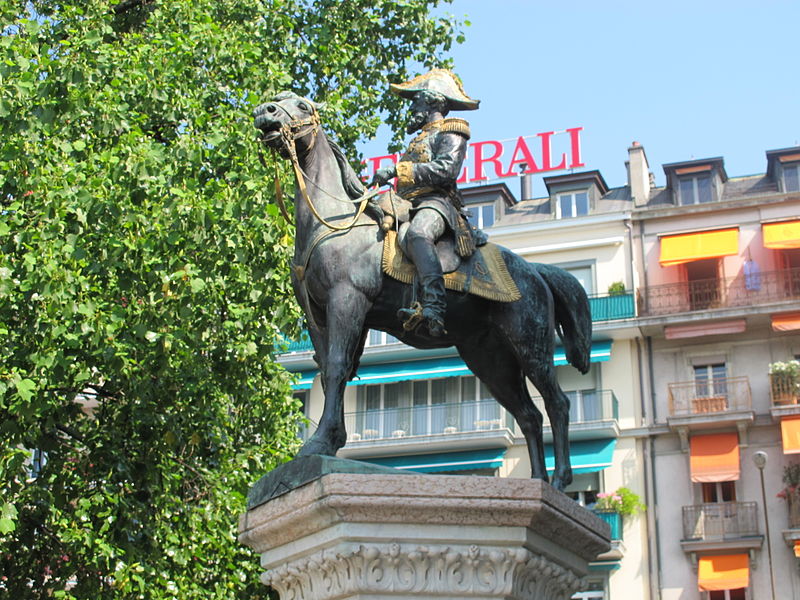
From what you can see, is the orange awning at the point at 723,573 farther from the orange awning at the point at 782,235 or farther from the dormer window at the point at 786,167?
the dormer window at the point at 786,167

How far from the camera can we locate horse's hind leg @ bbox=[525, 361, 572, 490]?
27.7 feet

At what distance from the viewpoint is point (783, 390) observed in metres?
33.0

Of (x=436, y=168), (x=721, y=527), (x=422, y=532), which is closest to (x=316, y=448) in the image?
(x=422, y=532)

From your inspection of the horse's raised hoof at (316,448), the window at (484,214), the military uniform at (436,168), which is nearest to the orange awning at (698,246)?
the window at (484,214)

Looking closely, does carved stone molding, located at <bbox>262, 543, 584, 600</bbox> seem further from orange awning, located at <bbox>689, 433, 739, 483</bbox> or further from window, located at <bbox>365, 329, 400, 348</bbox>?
window, located at <bbox>365, 329, 400, 348</bbox>

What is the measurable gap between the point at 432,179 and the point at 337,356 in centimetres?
149

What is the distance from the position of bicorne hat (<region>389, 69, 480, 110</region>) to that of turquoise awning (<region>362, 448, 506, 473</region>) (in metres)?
26.4

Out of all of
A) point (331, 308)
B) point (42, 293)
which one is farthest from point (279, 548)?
point (42, 293)

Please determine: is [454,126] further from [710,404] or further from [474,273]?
→ [710,404]

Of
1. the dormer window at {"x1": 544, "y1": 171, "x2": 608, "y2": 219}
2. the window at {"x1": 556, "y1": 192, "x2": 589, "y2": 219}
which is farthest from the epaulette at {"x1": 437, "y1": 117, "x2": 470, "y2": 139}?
the dormer window at {"x1": 544, "y1": 171, "x2": 608, "y2": 219}

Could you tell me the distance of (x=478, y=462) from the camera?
35.1 m

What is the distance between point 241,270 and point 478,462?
20.2 meters

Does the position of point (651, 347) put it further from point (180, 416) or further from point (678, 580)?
point (180, 416)

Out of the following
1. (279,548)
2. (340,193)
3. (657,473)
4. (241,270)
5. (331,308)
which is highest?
(657,473)
